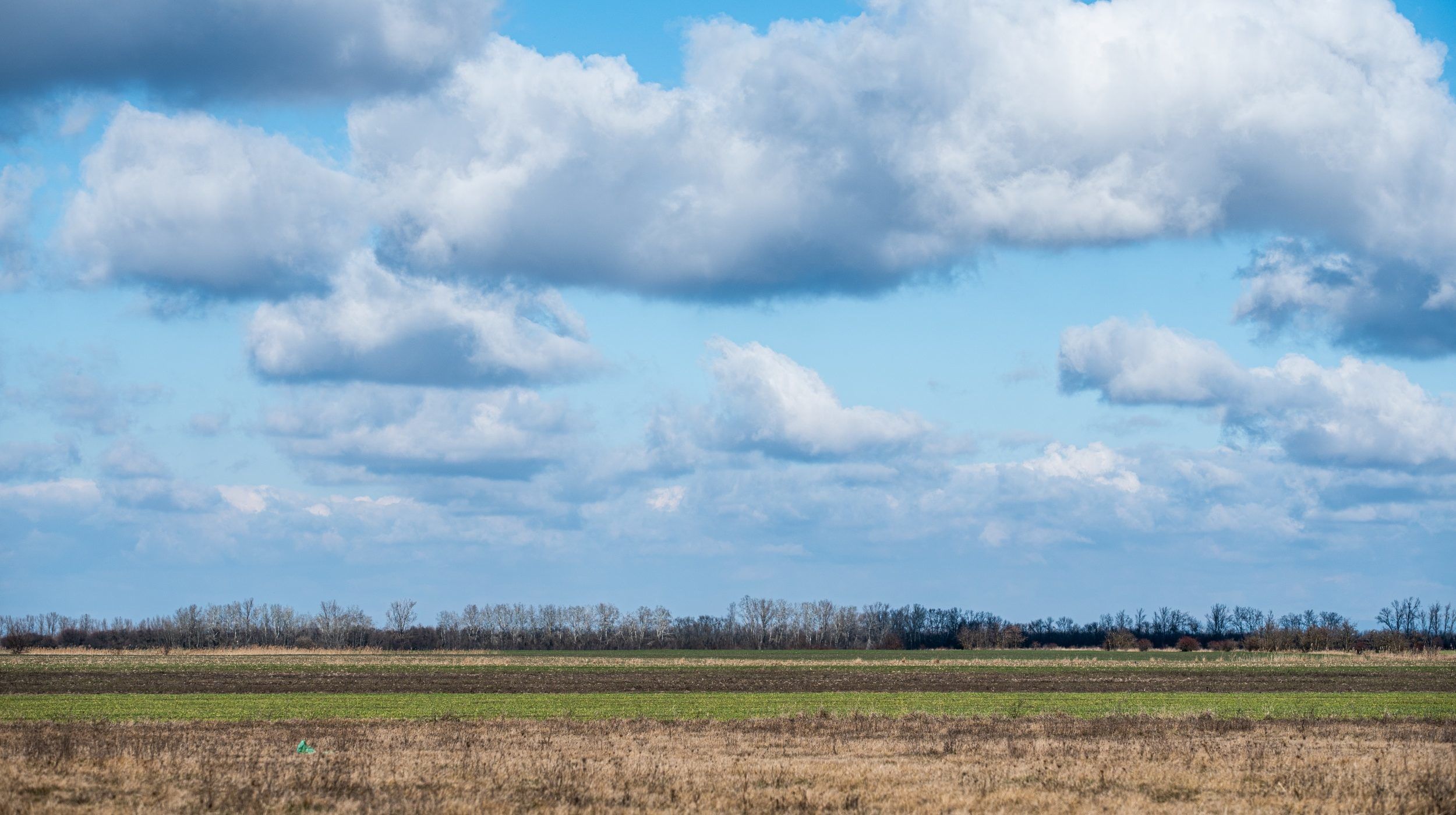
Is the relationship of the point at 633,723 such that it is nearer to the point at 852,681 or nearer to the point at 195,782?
the point at 195,782

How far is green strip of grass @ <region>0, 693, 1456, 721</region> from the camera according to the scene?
40938 mm

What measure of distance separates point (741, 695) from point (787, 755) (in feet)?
89.0

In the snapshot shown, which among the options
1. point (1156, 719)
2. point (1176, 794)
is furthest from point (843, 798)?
point (1156, 719)

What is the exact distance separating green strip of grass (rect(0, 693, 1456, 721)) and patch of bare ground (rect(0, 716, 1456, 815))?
6767 mm

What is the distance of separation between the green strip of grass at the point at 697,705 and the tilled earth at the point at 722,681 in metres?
4.32

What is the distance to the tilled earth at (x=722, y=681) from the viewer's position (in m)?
59.3

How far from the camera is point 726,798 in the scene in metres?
20.1

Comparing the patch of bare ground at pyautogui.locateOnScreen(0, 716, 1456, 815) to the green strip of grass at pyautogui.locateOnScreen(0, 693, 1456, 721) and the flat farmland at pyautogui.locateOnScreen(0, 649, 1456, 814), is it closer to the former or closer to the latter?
the flat farmland at pyautogui.locateOnScreen(0, 649, 1456, 814)

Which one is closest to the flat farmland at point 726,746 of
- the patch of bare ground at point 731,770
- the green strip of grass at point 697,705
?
the patch of bare ground at point 731,770

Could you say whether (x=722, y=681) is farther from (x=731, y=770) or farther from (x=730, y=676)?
(x=731, y=770)

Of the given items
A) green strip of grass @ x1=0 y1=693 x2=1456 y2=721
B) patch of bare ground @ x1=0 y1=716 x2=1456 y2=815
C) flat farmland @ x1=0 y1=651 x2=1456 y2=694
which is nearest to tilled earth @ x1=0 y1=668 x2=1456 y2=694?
flat farmland @ x1=0 y1=651 x2=1456 y2=694

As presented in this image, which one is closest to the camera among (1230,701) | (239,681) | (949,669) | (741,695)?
(1230,701)

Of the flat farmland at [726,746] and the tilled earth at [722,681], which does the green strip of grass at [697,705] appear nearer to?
the flat farmland at [726,746]

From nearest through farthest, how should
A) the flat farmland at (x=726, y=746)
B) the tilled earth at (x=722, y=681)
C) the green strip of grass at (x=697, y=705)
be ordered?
the flat farmland at (x=726, y=746) < the green strip of grass at (x=697, y=705) < the tilled earth at (x=722, y=681)
